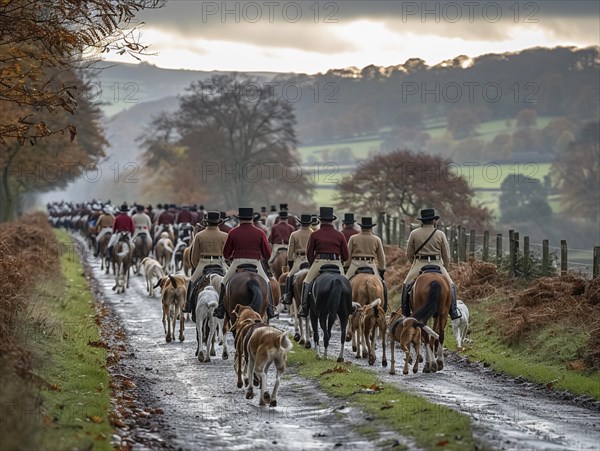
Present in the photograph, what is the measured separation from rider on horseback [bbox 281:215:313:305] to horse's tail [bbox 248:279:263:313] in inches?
173

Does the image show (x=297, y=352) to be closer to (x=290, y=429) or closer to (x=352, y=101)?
(x=290, y=429)

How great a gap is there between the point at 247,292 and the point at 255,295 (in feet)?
0.65

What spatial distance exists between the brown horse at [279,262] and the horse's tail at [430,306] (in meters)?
10.5

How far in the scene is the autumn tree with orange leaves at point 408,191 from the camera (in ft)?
176

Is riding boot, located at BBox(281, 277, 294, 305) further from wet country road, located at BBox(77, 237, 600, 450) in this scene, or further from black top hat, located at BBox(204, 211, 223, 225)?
wet country road, located at BBox(77, 237, 600, 450)

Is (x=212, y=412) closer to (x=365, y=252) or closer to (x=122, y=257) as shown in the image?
(x=365, y=252)

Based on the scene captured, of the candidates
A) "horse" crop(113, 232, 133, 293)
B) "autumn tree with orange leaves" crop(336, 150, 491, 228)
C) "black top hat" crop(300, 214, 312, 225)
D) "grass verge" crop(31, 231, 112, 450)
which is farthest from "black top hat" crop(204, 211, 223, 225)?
"autumn tree with orange leaves" crop(336, 150, 491, 228)

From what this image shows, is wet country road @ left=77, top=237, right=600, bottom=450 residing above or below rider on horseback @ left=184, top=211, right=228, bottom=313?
below

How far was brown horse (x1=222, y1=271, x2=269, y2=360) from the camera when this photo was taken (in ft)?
57.3

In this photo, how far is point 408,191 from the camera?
5444cm

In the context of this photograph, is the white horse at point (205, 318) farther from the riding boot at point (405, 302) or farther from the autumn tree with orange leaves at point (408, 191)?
the autumn tree with orange leaves at point (408, 191)

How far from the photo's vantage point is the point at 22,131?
1544 centimetres

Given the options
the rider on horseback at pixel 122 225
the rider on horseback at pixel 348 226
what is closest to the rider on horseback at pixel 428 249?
the rider on horseback at pixel 348 226

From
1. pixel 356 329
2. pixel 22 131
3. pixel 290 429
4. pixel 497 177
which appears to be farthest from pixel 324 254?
pixel 497 177
